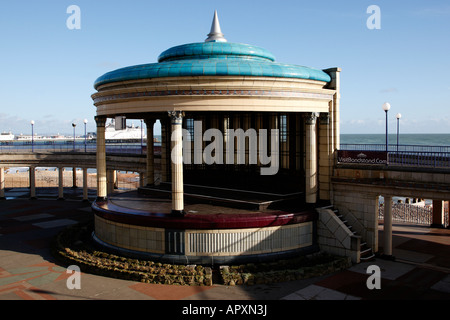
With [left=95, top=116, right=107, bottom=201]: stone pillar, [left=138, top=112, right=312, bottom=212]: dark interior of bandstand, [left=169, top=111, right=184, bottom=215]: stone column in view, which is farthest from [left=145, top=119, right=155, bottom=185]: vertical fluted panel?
[left=169, top=111, right=184, bottom=215]: stone column

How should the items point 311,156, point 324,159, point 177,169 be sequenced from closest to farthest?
point 177,169 → point 311,156 → point 324,159

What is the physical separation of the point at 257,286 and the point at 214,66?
10.3 metres

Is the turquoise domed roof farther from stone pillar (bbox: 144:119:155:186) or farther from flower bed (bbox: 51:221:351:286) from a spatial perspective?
flower bed (bbox: 51:221:351:286)

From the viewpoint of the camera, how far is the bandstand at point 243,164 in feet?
62.8

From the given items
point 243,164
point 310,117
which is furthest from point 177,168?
point 243,164

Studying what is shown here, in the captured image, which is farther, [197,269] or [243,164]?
[243,164]

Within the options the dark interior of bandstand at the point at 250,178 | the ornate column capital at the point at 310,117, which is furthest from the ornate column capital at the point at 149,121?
the ornate column capital at the point at 310,117

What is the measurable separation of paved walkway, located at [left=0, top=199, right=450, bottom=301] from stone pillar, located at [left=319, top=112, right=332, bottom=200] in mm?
4510

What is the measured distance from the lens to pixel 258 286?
55.3 ft

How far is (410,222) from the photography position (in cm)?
3056

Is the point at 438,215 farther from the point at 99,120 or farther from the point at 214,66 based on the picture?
the point at 99,120

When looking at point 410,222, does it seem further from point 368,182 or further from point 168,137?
point 168,137

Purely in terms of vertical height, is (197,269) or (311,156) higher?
(311,156)

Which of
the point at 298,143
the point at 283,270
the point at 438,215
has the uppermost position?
the point at 298,143
